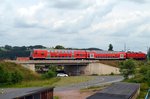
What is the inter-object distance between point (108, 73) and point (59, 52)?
18.7 m

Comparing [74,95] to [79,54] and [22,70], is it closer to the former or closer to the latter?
[22,70]

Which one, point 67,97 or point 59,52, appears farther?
point 59,52

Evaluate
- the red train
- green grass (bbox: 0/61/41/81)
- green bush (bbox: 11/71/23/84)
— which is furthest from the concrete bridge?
green bush (bbox: 11/71/23/84)

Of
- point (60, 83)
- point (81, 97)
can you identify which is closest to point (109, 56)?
point (60, 83)

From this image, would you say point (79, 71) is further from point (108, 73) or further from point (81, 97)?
point (81, 97)

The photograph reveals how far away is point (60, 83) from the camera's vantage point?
85875 mm

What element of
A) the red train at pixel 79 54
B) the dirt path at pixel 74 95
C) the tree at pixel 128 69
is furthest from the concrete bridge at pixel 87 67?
the dirt path at pixel 74 95

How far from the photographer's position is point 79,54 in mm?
→ 116812

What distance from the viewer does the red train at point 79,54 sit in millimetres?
106162

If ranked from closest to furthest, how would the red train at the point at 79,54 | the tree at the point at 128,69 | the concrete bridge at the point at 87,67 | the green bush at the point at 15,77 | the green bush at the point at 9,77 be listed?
1. the green bush at the point at 9,77
2. the green bush at the point at 15,77
3. the tree at the point at 128,69
4. the red train at the point at 79,54
5. the concrete bridge at the point at 87,67

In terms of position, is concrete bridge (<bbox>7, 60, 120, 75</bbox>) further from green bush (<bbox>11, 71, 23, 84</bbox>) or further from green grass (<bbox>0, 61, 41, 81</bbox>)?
green bush (<bbox>11, 71, 23, 84</bbox>)

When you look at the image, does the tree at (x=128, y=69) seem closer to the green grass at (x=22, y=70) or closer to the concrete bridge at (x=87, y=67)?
the green grass at (x=22, y=70)

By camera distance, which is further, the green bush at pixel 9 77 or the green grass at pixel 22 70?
the green grass at pixel 22 70

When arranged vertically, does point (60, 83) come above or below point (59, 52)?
below
